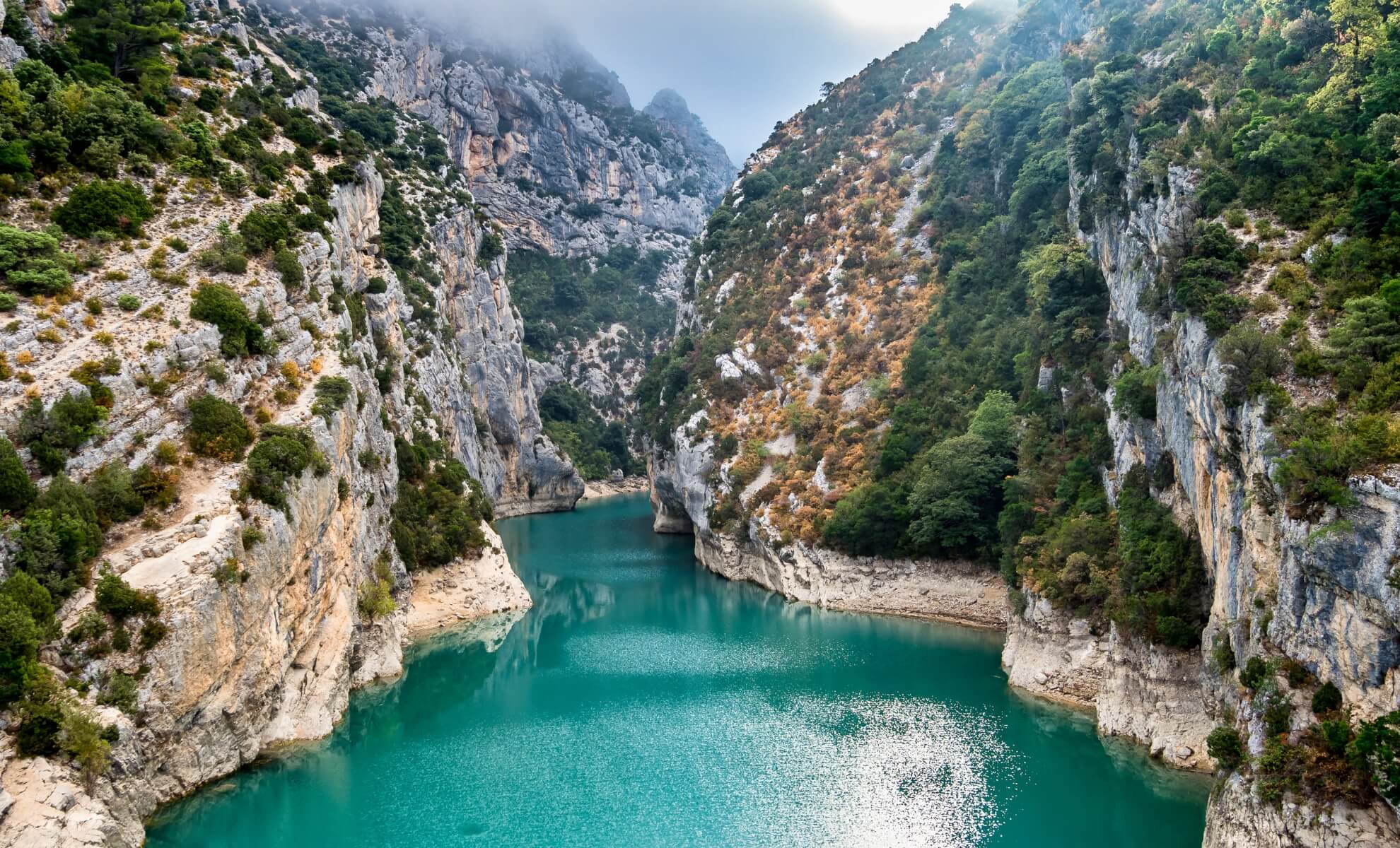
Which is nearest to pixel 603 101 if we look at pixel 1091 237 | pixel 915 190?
pixel 915 190

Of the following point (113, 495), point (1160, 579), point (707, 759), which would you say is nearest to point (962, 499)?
point (1160, 579)

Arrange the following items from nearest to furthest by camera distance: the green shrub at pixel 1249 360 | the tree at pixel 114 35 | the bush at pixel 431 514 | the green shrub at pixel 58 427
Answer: the green shrub at pixel 1249 360, the green shrub at pixel 58 427, the tree at pixel 114 35, the bush at pixel 431 514

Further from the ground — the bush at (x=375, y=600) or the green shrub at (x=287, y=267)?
the green shrub at (x=287, y=267)

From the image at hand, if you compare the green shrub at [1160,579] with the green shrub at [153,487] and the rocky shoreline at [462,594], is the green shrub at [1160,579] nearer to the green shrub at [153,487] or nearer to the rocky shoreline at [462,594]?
the green shrub at [153,487]

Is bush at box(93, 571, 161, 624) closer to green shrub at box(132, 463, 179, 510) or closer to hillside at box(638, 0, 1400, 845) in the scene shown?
green shrub at box(132, 463, 179, 510)

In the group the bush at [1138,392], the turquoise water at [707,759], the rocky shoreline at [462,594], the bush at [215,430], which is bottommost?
the turquoise water at [707,759]

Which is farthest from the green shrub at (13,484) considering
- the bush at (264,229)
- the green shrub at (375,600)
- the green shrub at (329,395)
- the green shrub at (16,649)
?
the green shrub at (375,600)

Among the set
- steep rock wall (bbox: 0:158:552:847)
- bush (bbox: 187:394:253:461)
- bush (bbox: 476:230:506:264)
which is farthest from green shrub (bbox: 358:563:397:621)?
bush (bbox: 476:230:506:264)
